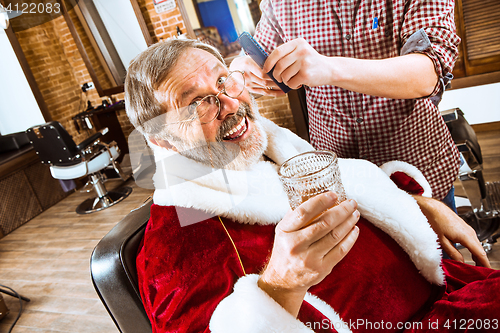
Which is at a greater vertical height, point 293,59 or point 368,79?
point 293,59

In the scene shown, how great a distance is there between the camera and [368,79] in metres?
0.87

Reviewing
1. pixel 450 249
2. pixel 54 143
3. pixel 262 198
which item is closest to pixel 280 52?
pixel 262 198

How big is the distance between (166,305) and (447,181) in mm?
1141

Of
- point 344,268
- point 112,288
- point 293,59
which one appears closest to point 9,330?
point 112,288

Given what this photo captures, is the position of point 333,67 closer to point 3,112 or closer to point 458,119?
point 458,119

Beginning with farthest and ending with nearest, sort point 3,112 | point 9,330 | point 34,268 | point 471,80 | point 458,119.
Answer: point 3,112 → point 34,268 → point 471,80 → point 9,330 → point 458,119

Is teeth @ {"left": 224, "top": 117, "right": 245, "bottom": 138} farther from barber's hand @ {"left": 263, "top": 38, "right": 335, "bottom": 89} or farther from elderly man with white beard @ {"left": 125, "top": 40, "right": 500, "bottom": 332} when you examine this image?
barber's hand @ {"left": 263, "top": 38, "right": 335, "bottom": 89}

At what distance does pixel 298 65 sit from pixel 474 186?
1.67 meters

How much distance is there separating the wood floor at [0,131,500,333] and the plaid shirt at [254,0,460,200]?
1131 millimetres

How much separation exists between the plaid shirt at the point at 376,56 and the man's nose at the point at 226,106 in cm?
33

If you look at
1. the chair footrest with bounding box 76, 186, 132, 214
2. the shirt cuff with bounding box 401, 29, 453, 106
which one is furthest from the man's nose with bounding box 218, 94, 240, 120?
the chair footrest with bounding box 76, 186, 132, 214

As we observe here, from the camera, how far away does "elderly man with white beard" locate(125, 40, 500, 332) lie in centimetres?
73

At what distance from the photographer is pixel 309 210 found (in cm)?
56

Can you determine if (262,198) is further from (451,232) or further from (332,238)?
(451,232)
